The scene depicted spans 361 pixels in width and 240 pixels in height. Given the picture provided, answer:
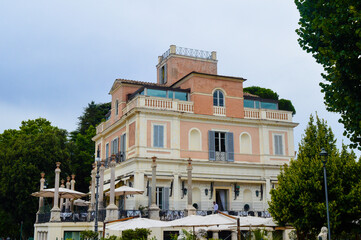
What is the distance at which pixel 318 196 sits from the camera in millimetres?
19312

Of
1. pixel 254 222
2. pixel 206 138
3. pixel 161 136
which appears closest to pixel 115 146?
pixel 161 136

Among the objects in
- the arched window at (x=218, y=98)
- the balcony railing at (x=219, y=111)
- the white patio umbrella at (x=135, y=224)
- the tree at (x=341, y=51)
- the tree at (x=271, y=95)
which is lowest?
the white patio umbrella at (x=135, y=224)

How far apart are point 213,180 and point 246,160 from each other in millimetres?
3278

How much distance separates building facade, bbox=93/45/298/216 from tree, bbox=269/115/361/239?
7.96m

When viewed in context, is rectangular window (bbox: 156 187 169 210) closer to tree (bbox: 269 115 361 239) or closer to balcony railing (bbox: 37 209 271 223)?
balcony railing (bbox: 37 209 271 223)

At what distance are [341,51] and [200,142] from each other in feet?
60.7

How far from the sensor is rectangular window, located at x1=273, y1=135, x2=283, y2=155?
32.3 m

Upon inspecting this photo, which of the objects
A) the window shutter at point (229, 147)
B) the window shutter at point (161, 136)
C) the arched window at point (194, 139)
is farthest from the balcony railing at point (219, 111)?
the window shutter at point (161, 136)

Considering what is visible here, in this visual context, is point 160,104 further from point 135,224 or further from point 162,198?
point 135,224

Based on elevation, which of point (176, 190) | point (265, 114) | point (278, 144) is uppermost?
point (265, 114)

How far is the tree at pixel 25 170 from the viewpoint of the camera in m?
35.1

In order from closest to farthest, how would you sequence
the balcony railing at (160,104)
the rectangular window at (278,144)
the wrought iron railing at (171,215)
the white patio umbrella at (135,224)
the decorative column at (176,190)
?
the white patio umbrella at (135,224) → the wrought iron railing at (171,215) → the decorative column at (176,190) → the balcony railing at (160,104) → the rectangular window at (278,144)

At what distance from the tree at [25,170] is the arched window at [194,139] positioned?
13374mm

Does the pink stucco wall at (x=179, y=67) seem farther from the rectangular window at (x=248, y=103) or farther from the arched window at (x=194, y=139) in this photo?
the arched window at (x=194, y=139)
